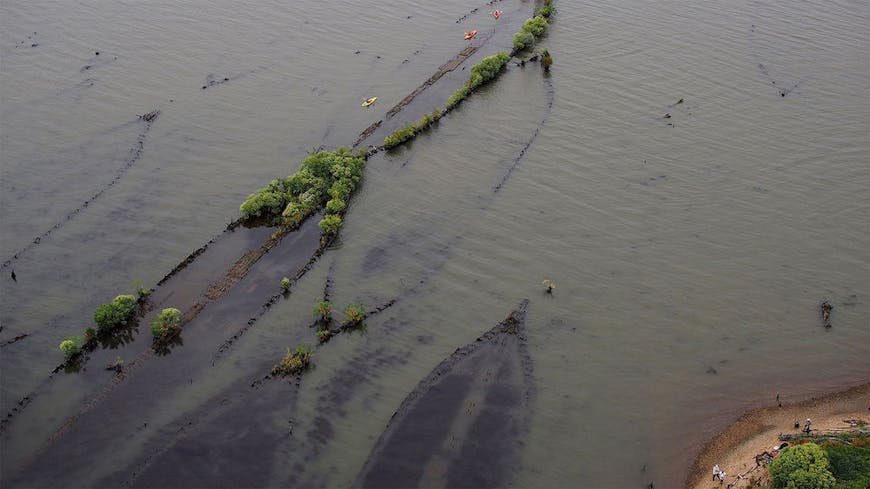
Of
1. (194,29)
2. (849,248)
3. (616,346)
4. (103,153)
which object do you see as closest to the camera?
(616,346)

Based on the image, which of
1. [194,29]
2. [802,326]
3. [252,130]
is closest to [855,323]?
[802,326]

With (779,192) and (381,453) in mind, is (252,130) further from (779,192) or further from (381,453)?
(779,192)

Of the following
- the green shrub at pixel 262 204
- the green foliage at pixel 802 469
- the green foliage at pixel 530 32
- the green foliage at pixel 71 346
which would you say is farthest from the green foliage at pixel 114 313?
the green foliage at pixel 530 32

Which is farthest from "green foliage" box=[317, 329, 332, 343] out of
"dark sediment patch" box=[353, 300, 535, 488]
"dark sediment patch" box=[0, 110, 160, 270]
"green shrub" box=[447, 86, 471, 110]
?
"green shrub" box=[447, 86, 471, 110]

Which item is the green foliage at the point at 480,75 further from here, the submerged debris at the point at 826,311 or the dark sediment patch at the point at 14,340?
the dark sediment patch at the point at 14,340

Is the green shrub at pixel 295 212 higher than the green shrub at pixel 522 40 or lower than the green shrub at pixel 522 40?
lower

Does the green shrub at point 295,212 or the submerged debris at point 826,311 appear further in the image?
the green shrub at point 295,212
